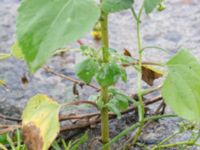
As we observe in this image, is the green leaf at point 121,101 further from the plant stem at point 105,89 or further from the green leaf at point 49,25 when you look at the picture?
the green leaf at point 49,25

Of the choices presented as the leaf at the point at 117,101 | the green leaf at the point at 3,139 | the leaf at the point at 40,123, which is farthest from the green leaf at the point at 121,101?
the green leaf at the point at 3,139

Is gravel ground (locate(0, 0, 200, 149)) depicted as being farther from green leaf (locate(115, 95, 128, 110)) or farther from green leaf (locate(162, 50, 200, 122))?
green leaf (locate(162, 50, 200, 122))

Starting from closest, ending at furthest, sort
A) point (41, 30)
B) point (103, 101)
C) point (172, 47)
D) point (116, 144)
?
1. point (41, 30)
2. point (103, 101)
3. point (116, 144)
4. point (172, 47)

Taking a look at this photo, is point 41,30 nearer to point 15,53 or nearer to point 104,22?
point 104,22

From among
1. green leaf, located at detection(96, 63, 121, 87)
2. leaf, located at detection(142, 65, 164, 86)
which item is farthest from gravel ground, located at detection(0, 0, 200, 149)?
green leaf, located at detection(96, 63, 121, 87)

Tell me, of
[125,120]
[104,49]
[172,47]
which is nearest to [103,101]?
[104,49]

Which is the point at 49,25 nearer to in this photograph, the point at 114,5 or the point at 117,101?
the point at 114,5
